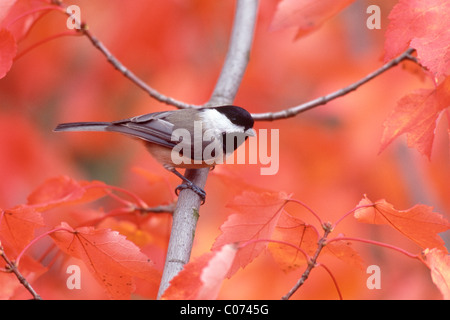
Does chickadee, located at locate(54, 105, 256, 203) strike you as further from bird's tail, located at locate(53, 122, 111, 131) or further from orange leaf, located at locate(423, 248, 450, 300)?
orange leaf, located at locate(423, 248, 450, 300)

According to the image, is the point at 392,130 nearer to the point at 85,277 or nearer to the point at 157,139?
the point at 157,139

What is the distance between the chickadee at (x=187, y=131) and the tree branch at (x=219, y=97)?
8 cm

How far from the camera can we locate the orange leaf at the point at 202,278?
1.13m

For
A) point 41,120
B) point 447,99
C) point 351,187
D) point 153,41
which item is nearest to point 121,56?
point 153,41

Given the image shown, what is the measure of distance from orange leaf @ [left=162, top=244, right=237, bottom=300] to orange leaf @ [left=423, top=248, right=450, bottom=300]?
1.70 ft

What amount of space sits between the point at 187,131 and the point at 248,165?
41.6 inches

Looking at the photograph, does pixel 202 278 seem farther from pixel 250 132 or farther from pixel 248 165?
pixel 248 165

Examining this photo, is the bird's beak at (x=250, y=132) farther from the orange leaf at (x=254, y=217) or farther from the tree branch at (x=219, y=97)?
the orange leaf at (x=254, y=217)

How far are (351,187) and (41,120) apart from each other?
3.29 meters

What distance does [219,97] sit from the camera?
7.48 ft

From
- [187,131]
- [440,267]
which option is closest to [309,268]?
[440,267]

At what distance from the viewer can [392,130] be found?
1.64m

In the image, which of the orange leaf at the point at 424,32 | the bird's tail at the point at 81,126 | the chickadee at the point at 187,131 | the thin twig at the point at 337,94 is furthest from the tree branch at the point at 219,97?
the orange leaf at the point at 424,32
